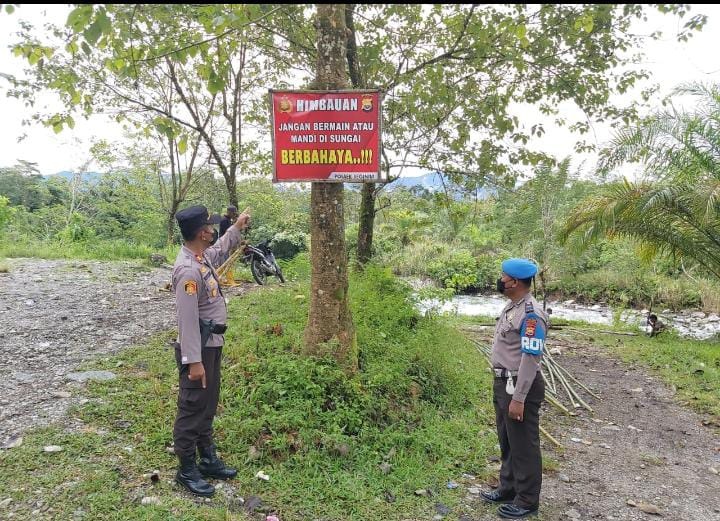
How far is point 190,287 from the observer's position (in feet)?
9.83

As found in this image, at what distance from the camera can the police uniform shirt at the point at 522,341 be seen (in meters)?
3.08

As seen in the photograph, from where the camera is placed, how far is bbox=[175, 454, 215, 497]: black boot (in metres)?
2.99

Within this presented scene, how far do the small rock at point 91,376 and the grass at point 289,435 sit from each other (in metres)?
0.12

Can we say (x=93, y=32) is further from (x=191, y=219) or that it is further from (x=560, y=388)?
(x=560, y=388)

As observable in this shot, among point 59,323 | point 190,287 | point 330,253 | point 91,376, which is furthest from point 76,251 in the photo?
point 190,287

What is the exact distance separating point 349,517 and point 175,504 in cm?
100

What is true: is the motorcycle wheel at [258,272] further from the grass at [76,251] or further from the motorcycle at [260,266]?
the grass at [76,251]

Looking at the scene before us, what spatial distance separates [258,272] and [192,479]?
7.12 meters

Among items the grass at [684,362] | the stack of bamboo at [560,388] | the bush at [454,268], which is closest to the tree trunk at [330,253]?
the stack of bamboo at [560,388]

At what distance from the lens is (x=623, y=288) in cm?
1597

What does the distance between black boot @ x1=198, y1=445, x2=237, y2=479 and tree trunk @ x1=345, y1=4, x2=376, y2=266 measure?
4.25 meters

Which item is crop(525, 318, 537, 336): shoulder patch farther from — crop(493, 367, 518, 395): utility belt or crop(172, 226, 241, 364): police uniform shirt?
crop(172, 226, 241, 364): police uniform shirt

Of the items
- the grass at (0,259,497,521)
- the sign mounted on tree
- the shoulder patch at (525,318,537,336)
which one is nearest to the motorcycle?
the grass at (0,259,497,521)

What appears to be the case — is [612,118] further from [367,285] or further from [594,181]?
[594,181]
